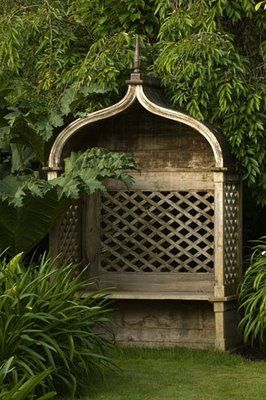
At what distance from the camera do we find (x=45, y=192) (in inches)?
407

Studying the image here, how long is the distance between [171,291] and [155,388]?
8.69 feet

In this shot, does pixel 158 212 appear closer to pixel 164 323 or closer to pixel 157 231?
pixel 157 231

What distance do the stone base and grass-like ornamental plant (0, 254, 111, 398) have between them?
95.2 inches

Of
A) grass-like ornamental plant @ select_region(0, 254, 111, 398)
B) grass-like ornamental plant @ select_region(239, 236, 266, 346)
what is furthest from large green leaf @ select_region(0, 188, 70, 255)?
grass-like ornamental plant @ select_region(239, 236, 266, 346)

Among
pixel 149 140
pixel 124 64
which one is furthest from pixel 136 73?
pixel 149 140

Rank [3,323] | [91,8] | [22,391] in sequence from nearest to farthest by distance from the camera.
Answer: [22,391] → [3,323] → [91,8]

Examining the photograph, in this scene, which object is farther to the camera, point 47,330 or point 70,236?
point 70,236

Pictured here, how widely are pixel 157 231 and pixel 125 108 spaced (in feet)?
4.69

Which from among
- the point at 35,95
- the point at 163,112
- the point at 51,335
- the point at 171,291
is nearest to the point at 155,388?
the point at 51,335

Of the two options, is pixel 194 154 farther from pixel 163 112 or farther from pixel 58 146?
pixel 58 146

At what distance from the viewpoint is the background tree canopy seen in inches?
434

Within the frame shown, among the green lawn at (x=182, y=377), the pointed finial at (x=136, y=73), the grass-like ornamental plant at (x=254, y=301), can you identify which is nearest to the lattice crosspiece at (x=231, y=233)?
the grass-like ornamental plant at (x=254, y=301)

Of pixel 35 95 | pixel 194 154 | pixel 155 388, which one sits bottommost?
pixel 155 388

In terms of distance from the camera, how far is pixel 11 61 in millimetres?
11633
